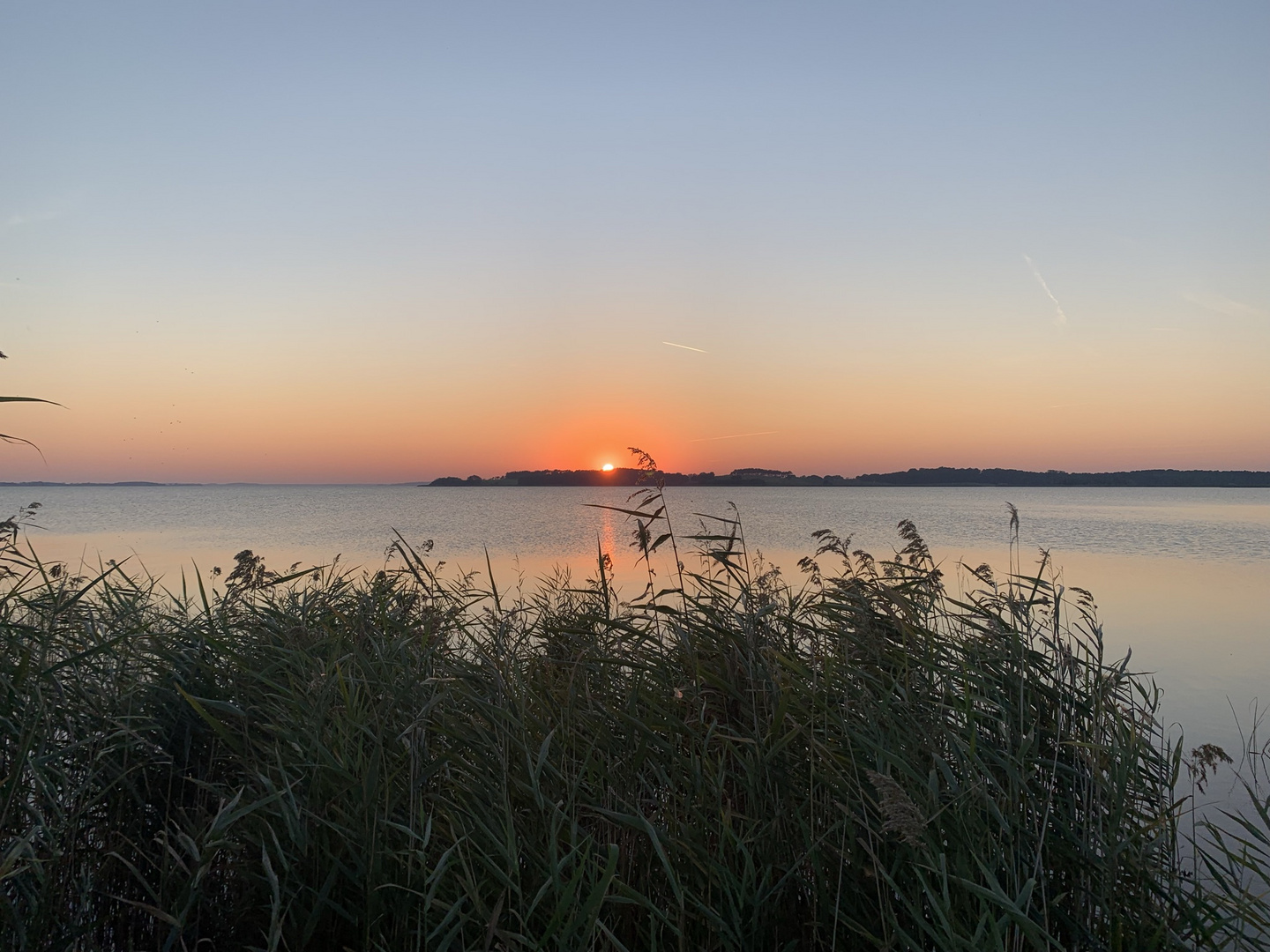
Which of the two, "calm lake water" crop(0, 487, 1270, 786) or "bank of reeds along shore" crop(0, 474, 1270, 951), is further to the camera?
"calm lake water" crop(0, 487, 1270, 786)

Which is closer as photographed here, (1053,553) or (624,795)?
(624,795)

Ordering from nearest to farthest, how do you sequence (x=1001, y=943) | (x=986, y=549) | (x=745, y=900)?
(x=1001, y=943), (x=745, y=900), (x=986, y=549)

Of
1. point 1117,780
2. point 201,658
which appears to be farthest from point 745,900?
point 201,658

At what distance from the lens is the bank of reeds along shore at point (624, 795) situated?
3.34 m

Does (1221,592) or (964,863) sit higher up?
(964,863)

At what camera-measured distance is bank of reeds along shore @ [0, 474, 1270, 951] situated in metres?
3.34

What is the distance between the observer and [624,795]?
4.10m

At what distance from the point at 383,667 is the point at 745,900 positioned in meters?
2.28

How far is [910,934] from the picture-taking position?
3.41 metres

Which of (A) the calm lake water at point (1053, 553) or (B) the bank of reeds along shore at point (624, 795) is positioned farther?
(A) the calm lake water at point (1053, 553)

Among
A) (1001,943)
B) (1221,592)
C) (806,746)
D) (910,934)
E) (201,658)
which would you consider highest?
(201,658)

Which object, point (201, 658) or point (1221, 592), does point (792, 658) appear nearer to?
point (201, 658)

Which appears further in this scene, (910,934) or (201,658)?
(201,658)

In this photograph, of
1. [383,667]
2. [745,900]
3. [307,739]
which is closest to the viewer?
[745,900]
